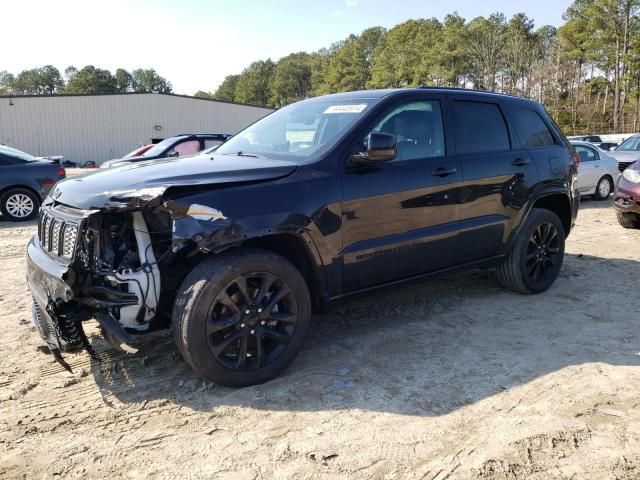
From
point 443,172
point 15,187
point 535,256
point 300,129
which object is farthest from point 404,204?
point 15,187

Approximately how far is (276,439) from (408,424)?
73 cm

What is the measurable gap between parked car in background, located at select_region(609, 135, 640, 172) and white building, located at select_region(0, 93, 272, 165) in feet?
69.2

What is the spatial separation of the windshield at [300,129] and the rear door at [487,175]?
102cm

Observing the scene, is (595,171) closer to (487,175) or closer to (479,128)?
(479,128)

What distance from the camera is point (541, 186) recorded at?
504 centimetres

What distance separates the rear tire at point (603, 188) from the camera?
41.4 ft

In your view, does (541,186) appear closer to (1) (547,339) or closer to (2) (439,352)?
(1) (547,339)

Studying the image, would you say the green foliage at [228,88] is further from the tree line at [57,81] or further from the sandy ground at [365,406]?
the sandy ground at [365,406]

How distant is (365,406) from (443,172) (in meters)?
1.97

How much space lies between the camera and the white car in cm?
1228

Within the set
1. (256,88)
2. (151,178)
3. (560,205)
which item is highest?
(256,88)

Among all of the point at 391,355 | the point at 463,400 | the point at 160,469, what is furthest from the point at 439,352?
the point at 160,469

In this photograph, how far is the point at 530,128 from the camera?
17.0 ft

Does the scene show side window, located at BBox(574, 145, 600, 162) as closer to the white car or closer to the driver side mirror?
the white car
